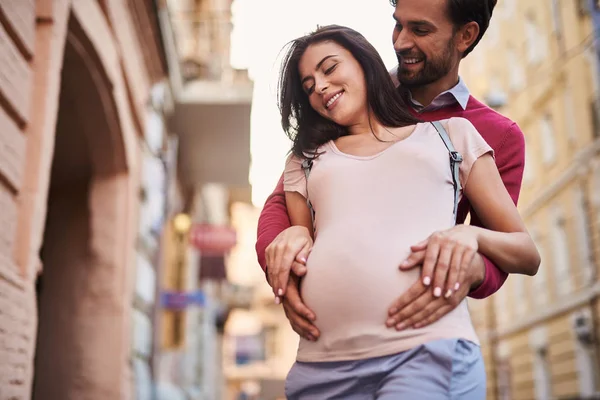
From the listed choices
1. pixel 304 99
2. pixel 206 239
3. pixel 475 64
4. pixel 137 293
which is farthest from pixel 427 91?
pixel 475 64

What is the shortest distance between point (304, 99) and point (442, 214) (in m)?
0.57

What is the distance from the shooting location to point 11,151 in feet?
14.1

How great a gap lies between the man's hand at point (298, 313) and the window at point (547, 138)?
2241cm

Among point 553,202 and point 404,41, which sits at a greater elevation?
point 553,202

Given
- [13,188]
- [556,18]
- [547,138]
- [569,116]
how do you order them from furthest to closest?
[547,138]
[556,18]
[569,116]
[13,188]

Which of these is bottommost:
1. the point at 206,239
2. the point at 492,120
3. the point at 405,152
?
the point at 405,152

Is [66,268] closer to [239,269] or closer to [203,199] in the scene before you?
[203,199]

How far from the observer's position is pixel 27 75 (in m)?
4.56

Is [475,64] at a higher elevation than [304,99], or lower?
higher

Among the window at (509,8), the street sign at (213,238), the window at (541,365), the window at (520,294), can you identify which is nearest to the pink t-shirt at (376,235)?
the street sign at (213,238)

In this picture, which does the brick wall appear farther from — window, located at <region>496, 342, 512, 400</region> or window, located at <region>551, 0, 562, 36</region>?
window, located at <region>496, 342, 512, 400</region>

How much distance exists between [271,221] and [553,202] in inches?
864

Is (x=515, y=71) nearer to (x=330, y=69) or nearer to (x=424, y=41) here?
(x=424, y=41)

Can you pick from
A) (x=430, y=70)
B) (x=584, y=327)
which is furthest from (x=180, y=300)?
(x=584, y=327)
